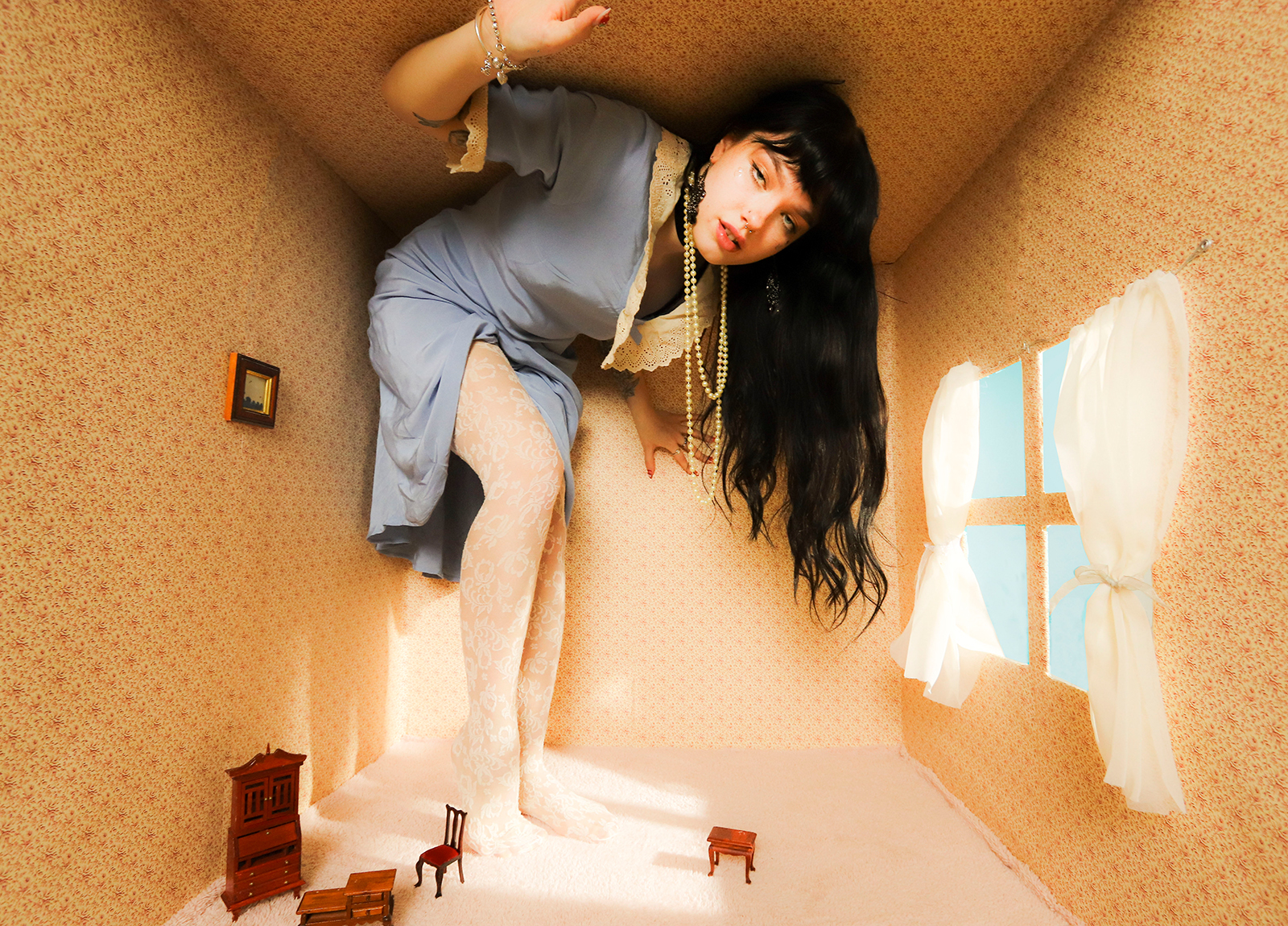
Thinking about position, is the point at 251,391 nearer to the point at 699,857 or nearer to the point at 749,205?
the point at 749,205

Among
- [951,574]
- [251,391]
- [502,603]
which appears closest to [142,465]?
[251,391]

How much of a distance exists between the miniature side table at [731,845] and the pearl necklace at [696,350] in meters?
0.94

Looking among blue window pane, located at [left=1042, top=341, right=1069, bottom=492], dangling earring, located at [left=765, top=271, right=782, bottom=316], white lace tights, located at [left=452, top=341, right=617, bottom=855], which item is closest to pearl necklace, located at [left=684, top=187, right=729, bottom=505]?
dangling earring, located at [left=765, top=271, right=782, bottom=316]

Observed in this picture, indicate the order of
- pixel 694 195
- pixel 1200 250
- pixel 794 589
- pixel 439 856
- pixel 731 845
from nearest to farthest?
1. pixel 1200 250
2. pixel 439 856
3. pixel 731 845
4. pixel 694 195
5. pixel 794 589

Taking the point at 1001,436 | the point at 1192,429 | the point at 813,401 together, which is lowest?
the point at 1192,429

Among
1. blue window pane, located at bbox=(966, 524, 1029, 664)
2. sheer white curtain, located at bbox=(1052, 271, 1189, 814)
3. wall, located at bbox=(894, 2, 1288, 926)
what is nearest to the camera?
wall, located at bbox=(894, 2, 1288, 926)

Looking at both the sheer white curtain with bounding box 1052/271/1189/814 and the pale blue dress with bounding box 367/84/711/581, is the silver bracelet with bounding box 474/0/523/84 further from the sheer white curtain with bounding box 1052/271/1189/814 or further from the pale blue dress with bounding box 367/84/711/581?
the sheer white curtain with bounding box 1052/271/1189/814

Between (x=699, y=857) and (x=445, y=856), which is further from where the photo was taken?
(x=699, y=857)

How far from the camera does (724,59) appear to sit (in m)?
1.26

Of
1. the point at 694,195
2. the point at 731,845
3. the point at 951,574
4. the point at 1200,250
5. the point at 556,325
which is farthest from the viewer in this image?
the point at 556,325

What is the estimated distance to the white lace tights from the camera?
1.32 meters

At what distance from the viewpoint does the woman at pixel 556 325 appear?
1.28m

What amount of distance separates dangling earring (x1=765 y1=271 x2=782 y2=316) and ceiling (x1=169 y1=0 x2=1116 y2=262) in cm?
34

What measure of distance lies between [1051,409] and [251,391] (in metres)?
1.59
